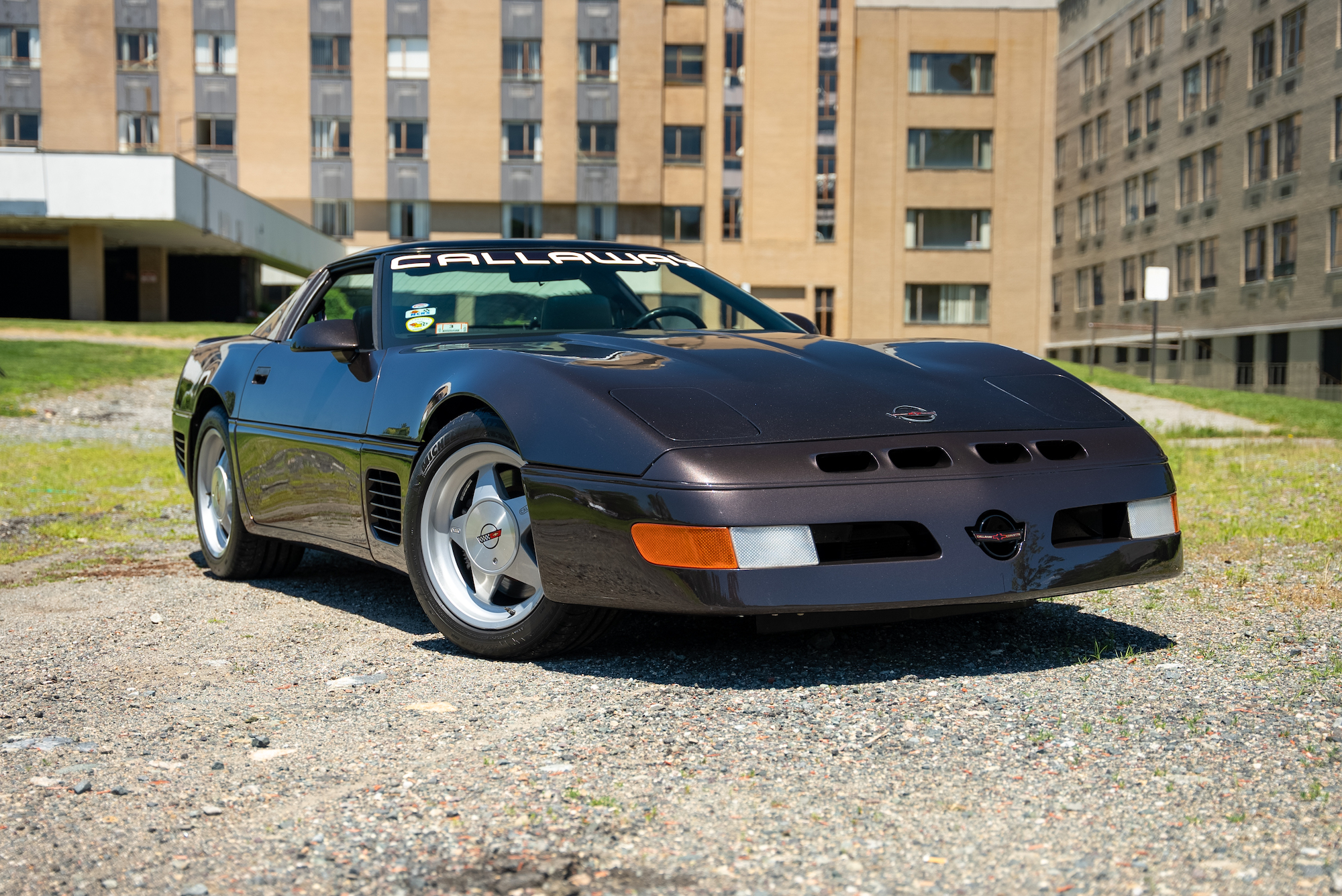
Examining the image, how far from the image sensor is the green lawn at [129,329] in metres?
29.2

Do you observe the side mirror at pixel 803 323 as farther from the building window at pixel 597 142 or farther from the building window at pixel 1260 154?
the building window at pixel 597 142

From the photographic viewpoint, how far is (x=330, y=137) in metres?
47.3

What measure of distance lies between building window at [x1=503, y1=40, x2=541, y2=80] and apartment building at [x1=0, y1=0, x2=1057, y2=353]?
7 cm

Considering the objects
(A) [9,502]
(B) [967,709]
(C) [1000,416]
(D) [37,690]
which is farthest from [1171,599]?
(A) [9,502]

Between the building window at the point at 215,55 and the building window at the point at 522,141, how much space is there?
9.75 meters

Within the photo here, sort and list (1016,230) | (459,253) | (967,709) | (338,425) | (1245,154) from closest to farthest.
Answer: (967,709), (338,425), (459,253), (1245,154), (1016,230)

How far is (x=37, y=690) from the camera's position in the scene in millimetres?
3584

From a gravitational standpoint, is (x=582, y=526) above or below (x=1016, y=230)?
below

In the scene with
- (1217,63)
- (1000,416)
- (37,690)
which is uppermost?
(1217,63)

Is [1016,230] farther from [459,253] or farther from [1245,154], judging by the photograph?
[459,253]

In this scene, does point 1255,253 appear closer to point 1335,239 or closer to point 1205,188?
point 1205,188

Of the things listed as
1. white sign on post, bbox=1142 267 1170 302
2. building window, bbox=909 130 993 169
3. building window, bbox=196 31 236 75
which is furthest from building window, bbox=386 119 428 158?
white sign on post, bbox=1142 267 1170 302

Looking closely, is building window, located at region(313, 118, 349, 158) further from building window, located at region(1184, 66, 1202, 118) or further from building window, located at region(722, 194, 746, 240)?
building window, located at region(1184, 66, 1202, 118)

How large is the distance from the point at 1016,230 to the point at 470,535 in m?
47.9
